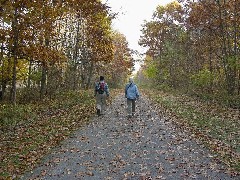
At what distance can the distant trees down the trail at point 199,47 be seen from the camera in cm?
2336

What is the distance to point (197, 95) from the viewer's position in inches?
1201

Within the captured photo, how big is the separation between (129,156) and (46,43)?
1458cm

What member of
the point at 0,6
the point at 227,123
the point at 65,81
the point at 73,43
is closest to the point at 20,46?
the point at 0,6

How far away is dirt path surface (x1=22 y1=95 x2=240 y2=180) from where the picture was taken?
8828mm

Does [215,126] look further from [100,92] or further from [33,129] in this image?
[33,129]

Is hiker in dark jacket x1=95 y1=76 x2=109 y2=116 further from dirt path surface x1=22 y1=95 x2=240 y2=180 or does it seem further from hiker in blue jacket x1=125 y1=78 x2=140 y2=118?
dirt path surface x1=22 y1=95 x2=240 y2=180

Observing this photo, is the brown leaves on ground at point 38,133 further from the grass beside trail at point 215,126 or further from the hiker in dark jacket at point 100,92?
the grass beside trail at point 215,126

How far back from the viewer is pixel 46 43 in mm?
23125

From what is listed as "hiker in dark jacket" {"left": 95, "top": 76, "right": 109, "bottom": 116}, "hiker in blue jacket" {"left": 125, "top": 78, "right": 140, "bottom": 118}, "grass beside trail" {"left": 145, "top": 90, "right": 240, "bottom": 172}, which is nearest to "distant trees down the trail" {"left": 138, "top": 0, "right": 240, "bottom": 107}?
"grass beside trail" {"left": 145, "top": 90, "right": 240, "bottom": 172}

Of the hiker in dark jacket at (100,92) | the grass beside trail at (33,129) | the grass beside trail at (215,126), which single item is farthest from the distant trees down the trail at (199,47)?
the grass beside trail at (33,129)

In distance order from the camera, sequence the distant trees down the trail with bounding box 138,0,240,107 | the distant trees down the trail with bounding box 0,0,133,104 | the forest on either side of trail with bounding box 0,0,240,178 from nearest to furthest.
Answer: the forest on either side of trail with bounding box 0,0,240,178 → the distant trees down the trail with bounding box 0,0,133,104 → the distant trees down the trail with bounding box 138,0,240,107

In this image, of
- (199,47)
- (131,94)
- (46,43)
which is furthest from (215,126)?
(199,47)

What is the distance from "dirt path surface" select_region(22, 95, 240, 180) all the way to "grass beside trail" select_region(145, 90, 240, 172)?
1.60ft

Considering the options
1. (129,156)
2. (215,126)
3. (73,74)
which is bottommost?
(129,156)
